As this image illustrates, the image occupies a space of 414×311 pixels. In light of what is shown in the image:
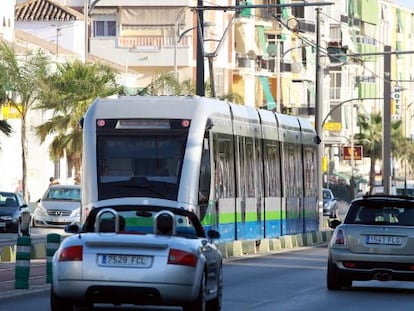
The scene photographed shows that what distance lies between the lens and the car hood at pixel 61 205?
5388 centimetres

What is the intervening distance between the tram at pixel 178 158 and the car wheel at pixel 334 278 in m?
5.58

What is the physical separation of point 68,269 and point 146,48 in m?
76.6

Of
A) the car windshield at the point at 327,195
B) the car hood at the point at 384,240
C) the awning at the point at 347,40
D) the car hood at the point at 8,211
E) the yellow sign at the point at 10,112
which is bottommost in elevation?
the car windshield at the point at 327,195

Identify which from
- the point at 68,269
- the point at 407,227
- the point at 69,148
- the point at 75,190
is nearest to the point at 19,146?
the point at 69,148

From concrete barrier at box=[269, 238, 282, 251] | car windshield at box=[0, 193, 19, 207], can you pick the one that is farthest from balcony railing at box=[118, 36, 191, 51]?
concrete barrier at box=[269, 238, 282, 251]

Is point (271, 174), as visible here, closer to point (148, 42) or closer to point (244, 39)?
point (148, 42)

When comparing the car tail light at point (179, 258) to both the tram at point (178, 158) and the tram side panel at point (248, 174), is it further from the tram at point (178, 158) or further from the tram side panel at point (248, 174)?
the tram side panel at point (248, 174)

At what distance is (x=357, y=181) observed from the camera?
123 m

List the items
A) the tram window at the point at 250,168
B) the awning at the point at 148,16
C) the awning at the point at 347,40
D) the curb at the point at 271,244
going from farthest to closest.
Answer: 1. the awning at the point at 347,40
2. the awning at the point at 148,16
3. the tram window at the point at 250,168
4. the curb at the point at 271,244

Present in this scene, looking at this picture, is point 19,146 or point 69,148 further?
point 19,146

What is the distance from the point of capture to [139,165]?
31.2m

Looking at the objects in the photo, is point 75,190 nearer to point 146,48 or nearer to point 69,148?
point 69,148

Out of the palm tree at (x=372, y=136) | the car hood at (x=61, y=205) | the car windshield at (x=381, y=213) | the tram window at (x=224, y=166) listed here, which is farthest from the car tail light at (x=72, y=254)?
the palm tree at (x=372, y=136)

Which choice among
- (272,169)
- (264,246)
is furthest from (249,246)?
(272,169)
